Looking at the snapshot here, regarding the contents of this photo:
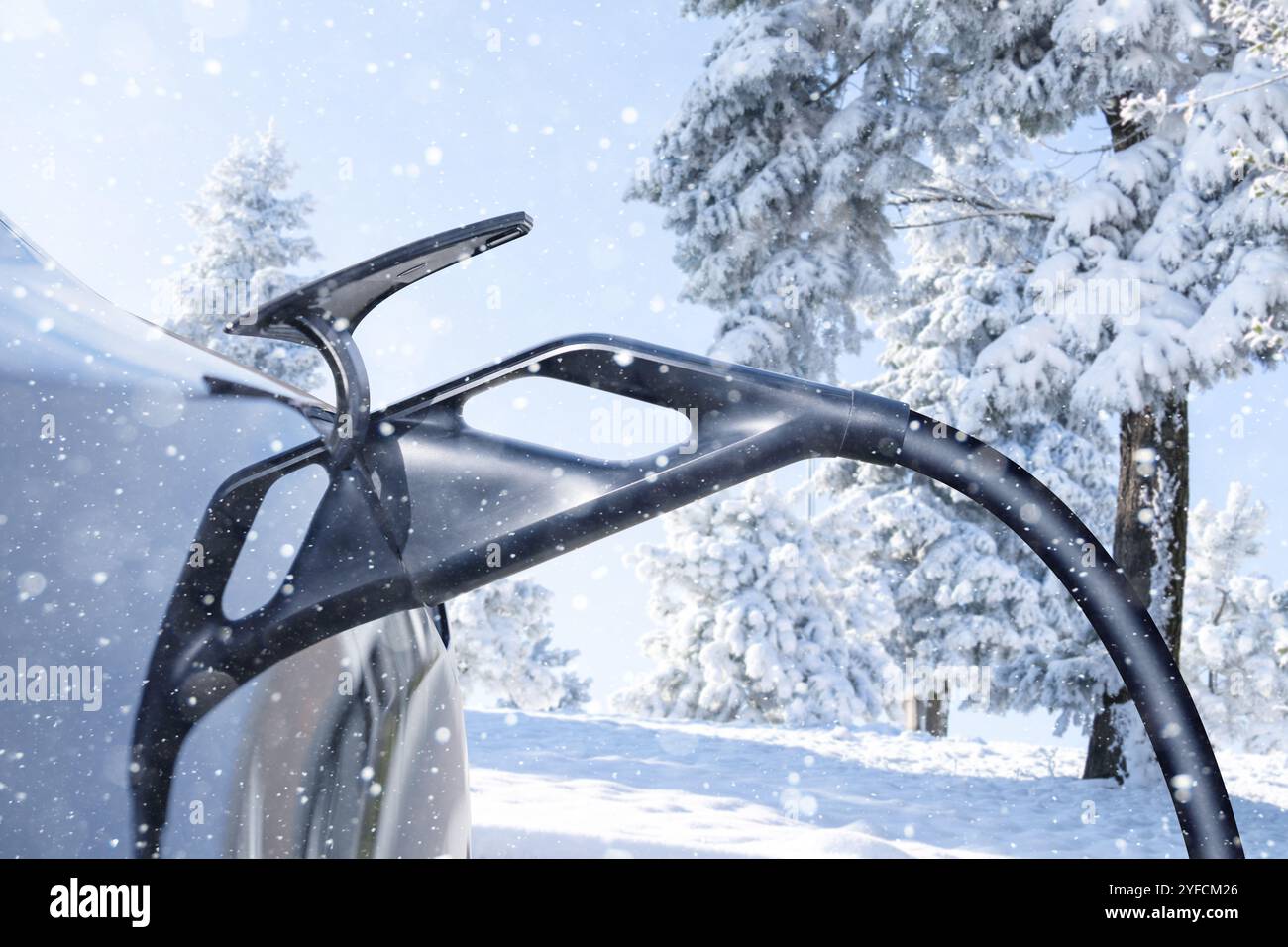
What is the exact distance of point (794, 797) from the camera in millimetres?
7527

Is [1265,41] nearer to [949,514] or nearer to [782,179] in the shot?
[782,179]

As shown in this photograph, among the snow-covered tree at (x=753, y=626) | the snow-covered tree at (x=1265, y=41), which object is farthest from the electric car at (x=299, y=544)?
the snow-covered tree at (x=753, y=626)

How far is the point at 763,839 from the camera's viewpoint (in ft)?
19.1

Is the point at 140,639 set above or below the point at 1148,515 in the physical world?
below

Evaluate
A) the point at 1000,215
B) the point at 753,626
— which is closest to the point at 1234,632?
the point at 753,626

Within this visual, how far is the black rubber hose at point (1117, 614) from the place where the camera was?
2.02ft

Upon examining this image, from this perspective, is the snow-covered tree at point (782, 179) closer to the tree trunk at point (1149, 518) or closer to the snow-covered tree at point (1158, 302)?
the snow-covered tree at point (1158, 302)

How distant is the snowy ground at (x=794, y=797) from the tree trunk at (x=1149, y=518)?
0.48 m

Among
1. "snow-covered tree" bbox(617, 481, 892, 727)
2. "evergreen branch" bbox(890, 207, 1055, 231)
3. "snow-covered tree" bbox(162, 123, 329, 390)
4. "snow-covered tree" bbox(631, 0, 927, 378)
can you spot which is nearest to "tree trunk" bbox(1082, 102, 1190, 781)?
"evergreen branch" bbox(890, 207, 1055, 231)

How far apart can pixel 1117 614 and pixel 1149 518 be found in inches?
365

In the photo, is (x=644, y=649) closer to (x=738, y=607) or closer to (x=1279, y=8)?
(x=738, y=607)
